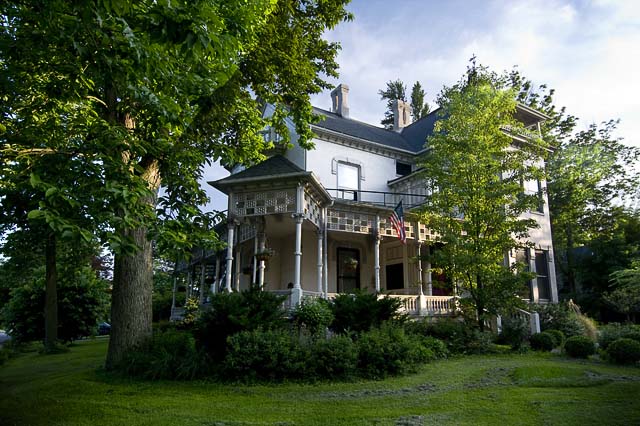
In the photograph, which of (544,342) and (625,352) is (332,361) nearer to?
(625,352)

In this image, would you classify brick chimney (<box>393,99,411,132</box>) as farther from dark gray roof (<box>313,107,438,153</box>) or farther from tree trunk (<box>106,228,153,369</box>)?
tree trunk (<box>106,228,153,369</box>)

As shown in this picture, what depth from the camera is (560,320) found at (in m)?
16.2

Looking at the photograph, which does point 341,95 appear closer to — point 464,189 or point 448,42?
point 464,189

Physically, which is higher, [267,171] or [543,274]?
[267,171]

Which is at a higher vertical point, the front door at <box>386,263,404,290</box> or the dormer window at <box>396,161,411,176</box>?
the dormer window at <box>396,161,411,176</box>

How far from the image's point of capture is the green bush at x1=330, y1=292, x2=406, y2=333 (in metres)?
11.3

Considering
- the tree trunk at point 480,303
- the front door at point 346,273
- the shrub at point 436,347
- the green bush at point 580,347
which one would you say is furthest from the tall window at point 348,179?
the green bush at point 580,347

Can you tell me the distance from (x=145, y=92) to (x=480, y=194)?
36.1 ft

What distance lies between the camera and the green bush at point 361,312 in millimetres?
11305

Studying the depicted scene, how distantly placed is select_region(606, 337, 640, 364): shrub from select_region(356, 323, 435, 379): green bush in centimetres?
531

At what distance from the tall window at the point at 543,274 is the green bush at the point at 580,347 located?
28.9 ft

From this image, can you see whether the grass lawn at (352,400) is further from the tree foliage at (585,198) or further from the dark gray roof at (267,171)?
the tree foliage at (585,198)

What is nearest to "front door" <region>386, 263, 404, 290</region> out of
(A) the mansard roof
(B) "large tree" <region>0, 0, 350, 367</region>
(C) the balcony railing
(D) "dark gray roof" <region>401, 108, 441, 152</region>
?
(C) the balcony railing

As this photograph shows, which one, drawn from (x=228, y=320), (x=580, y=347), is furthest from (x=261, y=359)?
(x=580, y=347)
